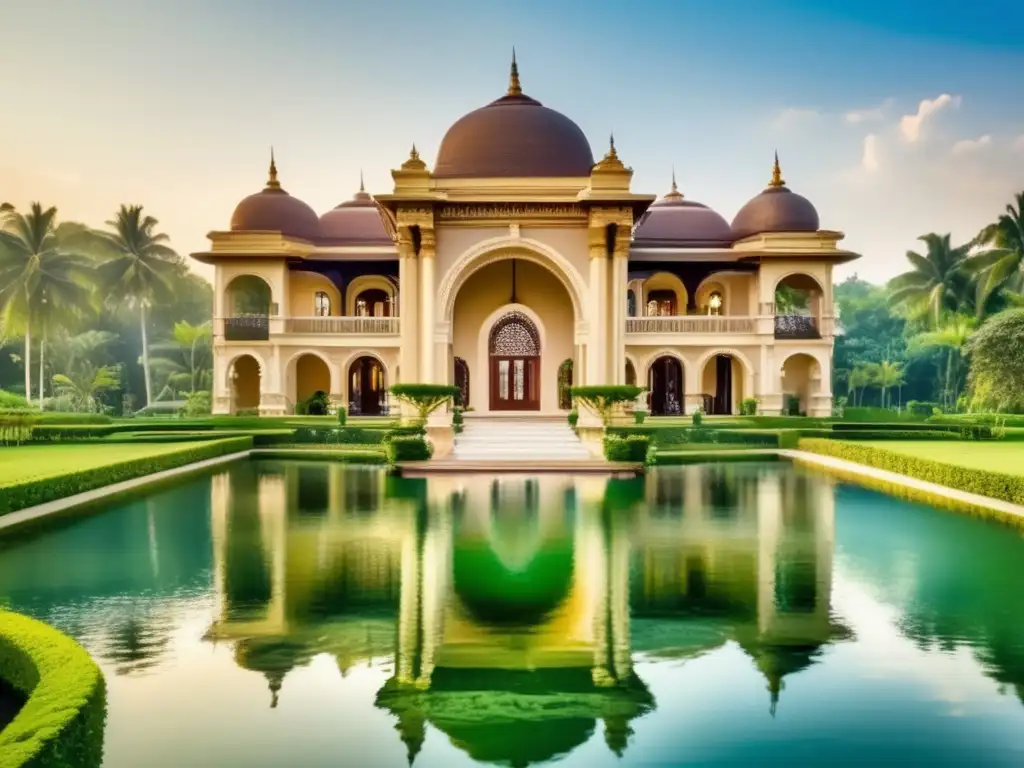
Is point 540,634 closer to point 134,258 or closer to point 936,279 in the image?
point 134,258

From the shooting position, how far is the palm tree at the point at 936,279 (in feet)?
151

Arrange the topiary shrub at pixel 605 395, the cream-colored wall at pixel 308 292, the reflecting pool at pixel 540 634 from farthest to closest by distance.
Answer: the cream-colored wall at pixel 308 292, the topiary shrub at pixel 605 395, the reflecting pool at pixel 540 634

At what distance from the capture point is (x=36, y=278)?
41.0m

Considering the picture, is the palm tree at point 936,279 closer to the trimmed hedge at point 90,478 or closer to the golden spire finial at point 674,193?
the golden spire finial at point 674,193

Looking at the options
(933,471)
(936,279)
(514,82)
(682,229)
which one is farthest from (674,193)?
(933,471)

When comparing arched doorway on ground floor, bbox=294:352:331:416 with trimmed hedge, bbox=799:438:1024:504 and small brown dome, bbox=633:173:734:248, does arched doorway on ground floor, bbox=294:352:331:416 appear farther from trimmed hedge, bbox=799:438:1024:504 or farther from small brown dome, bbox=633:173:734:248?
trimmed hedge, bbox=799:438:1024:504

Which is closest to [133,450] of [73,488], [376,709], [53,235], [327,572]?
[73,488]

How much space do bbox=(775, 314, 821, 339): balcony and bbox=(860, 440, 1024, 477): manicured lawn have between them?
27.3 ft

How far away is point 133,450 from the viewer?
20.8 m

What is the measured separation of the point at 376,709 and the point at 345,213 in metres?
33.0

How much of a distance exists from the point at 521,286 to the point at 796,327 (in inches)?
412

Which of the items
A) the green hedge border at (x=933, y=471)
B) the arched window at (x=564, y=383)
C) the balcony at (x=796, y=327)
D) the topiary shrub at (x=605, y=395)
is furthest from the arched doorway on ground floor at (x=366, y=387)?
the green hedge border at (x=933, y=471)

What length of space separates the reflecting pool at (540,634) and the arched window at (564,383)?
1680 cm

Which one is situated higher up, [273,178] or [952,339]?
[273,178]
